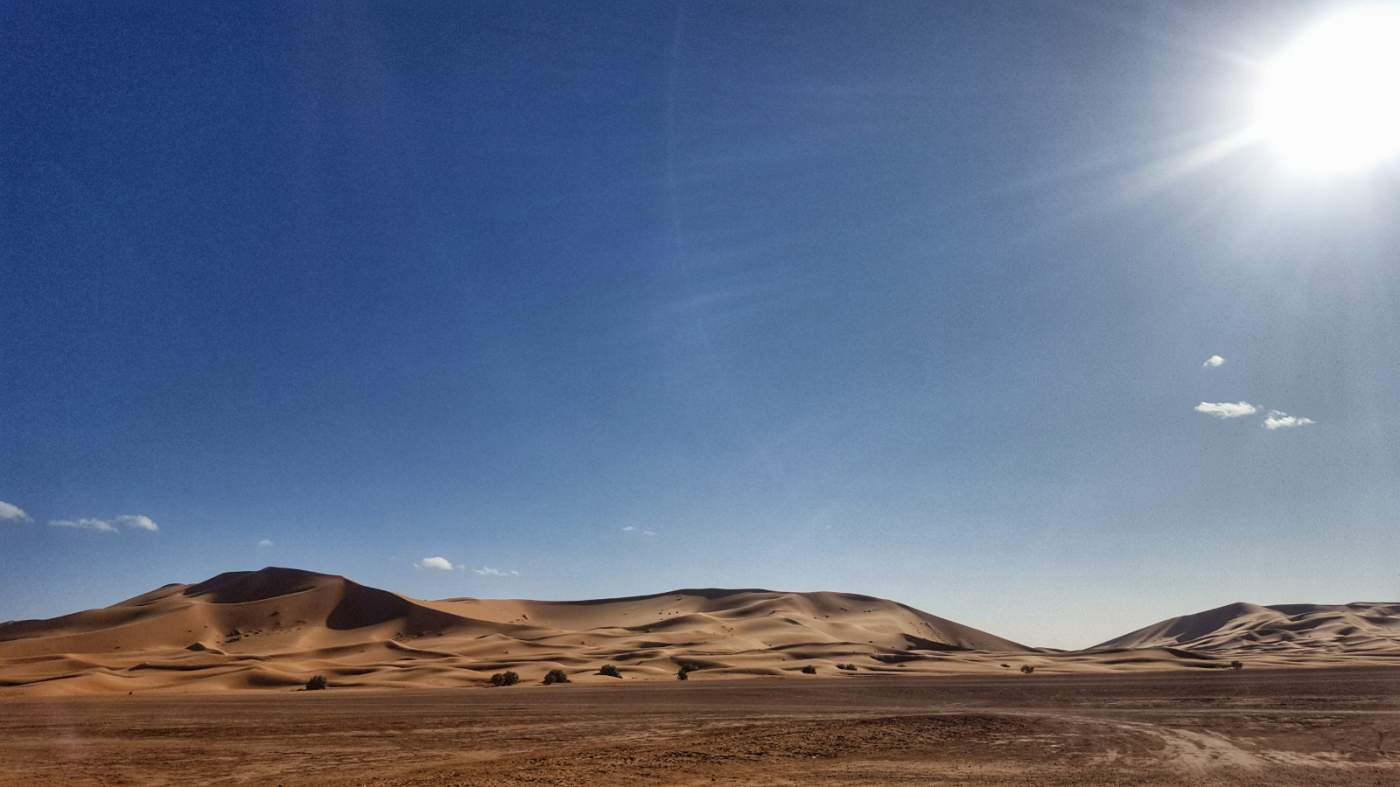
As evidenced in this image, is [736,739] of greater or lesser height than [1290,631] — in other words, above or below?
below

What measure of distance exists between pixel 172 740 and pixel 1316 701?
106ft

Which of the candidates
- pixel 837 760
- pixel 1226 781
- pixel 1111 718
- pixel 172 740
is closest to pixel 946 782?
pixel 837 760

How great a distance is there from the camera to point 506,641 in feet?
231

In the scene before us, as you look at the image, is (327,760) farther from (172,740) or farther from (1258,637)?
(1258,637)

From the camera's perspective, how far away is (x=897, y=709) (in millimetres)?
26172

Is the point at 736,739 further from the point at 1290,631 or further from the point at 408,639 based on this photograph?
the point at 1290,631

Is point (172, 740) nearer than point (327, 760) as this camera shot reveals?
No

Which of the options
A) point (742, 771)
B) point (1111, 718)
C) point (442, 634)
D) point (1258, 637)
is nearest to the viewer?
point (742, 771)

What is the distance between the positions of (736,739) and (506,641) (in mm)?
56804

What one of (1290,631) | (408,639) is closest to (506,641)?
(408,639)

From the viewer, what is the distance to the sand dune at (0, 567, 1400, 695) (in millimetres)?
49781

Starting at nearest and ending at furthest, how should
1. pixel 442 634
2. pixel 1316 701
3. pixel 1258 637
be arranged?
1. pixel 1316 701
2. pixel 442 634
3. pixel 1258 637

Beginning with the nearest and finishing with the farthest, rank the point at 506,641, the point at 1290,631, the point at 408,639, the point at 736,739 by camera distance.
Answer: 1. the point at 736,739
2. the point at 506,641
3. the point at 408,639
4. the point at 1290,631

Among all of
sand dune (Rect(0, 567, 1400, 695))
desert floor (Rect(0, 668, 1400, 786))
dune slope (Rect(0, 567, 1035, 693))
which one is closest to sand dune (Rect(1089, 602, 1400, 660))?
sand dune (Rect(0, 567, 1400, 695))
